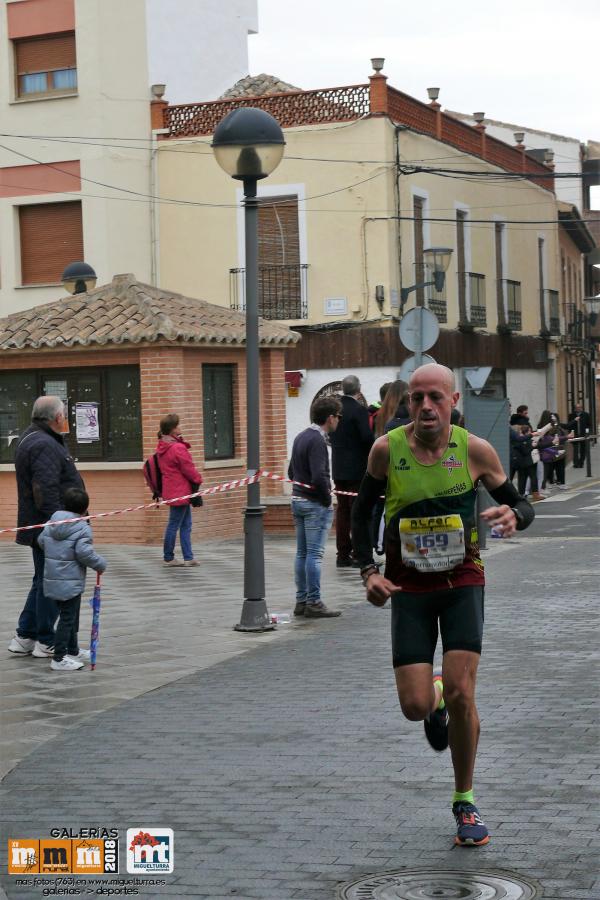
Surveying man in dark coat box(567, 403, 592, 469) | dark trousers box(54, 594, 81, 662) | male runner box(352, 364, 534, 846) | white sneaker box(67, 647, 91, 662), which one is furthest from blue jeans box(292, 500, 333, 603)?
man in dark coat box(567, 403, 592, 469)

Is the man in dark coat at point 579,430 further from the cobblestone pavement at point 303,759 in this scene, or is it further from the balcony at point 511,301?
the cobblestone pavement at point 303,759

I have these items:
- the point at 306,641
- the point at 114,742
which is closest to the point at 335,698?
the point at 114,742

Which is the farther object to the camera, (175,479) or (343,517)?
(175,479)

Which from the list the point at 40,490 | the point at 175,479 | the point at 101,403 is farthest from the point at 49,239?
the point at 40,490

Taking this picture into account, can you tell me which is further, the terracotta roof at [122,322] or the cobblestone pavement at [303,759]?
the terracotta roof at [122,322]

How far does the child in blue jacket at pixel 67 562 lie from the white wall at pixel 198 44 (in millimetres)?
22856

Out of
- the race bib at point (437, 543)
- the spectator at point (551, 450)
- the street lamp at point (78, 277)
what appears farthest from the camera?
the spectator at point (551, 450)

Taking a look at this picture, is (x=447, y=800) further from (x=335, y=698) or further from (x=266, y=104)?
(x=266, y=104)

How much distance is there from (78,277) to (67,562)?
40.1 ft

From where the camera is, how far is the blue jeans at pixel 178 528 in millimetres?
16094

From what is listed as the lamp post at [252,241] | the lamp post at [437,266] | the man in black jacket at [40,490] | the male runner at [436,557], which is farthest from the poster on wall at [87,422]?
the male runner at [436,557]

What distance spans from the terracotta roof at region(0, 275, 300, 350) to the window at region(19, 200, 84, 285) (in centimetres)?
987

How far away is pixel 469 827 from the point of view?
5.35 meters

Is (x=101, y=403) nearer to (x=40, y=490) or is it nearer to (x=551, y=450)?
(x=40, y=490)
